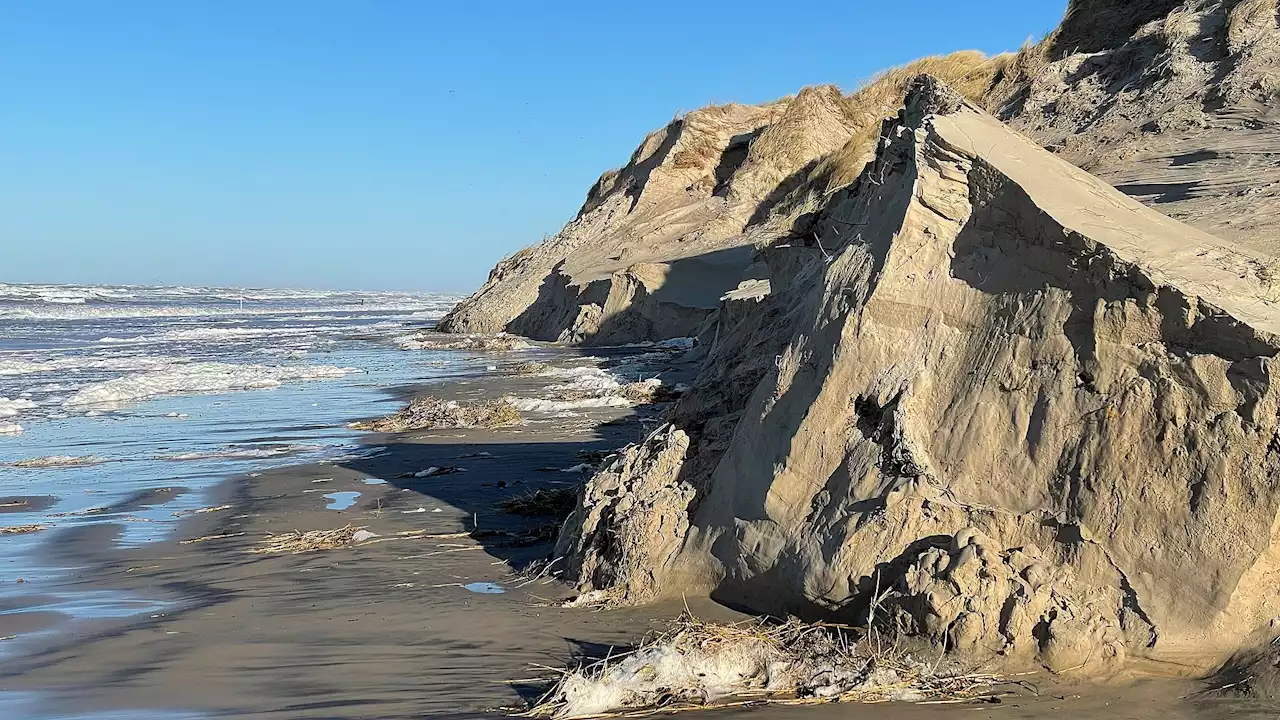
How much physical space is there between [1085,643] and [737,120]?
27.5 metres

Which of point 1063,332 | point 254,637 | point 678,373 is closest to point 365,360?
point 678,373

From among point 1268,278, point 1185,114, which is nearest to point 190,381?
point 1185,114

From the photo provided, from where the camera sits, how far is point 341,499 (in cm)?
841

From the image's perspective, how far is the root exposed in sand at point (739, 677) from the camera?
376 cm

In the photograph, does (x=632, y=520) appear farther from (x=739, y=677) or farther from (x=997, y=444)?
(x=997, y=444)

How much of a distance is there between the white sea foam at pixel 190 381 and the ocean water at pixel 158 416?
0.10ft

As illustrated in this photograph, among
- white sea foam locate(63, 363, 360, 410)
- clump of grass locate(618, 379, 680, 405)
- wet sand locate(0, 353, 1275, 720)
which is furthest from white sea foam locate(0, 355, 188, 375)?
wet sand locate(0, 353, 1275, 720)

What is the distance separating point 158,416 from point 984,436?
12403 mm

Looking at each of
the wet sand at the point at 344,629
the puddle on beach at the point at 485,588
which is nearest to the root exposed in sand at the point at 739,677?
the wet sand at the point at 344,629

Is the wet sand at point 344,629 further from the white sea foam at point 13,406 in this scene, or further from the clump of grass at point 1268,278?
the white sea foam at point 13,406

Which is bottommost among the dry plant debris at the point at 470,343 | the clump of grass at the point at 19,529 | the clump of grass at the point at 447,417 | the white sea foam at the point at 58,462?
the clump of grass at the point at 19,529

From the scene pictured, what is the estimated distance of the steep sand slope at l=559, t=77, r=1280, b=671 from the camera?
154 inches

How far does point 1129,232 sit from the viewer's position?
4.46m

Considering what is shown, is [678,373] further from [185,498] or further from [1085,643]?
[1085,643]
